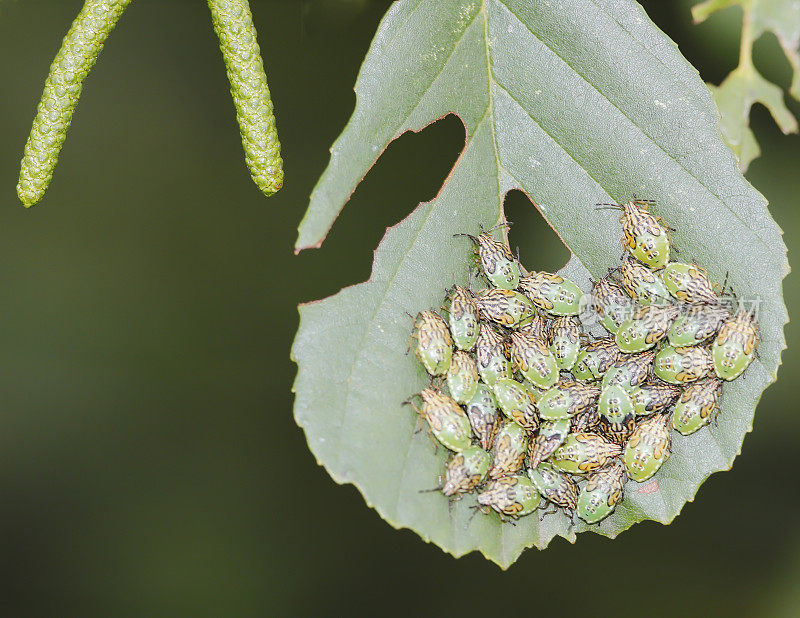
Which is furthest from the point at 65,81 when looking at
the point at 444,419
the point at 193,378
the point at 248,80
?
the point at 193,378

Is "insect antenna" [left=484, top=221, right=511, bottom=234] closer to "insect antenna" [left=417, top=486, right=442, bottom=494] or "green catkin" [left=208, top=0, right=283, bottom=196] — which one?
"green catkin" [left=208, top=0, right=283, bottom=196]

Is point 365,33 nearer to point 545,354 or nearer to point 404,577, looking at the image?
point 545,354

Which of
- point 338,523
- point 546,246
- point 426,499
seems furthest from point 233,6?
point 338,523

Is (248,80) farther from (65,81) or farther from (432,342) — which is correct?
(432,342)

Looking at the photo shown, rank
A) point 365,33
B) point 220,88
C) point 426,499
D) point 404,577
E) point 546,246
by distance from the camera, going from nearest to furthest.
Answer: point 426,499 < point 546,246 < point 365,33 < point 220,88 < point 404,577

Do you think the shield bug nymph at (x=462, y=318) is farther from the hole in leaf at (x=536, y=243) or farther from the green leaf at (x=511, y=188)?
the hole in leaf at (x=536, y=243)

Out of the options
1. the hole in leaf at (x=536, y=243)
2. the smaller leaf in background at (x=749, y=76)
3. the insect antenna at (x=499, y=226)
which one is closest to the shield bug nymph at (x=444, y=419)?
the insect antenna at (x=499, y=226)
